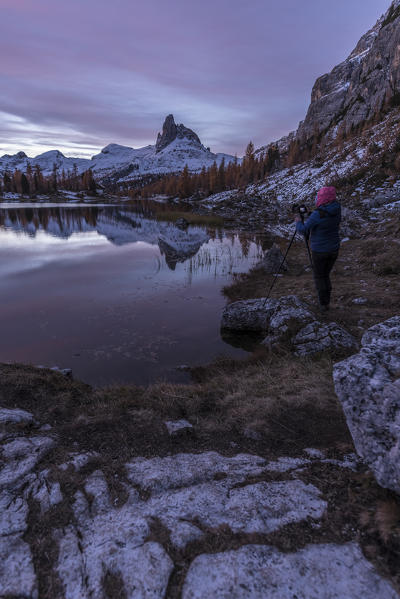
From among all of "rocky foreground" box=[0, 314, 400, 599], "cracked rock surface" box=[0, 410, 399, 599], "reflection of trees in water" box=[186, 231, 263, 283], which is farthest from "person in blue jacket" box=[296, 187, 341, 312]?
"reflection of trees in water" box=[186, 231, 263, 283]

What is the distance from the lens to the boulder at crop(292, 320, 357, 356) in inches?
281

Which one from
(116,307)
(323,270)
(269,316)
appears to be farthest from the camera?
(116,307)

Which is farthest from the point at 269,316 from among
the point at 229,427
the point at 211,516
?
the point at 211,516

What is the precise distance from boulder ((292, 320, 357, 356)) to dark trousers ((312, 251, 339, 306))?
4.98 feet

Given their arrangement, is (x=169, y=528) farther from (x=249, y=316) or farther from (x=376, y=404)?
(x=249, y=316)

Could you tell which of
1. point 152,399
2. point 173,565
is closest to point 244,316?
point 152,399

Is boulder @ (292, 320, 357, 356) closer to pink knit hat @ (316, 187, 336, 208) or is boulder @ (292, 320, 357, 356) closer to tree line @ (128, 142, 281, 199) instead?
pink knit hat @ (316, 187, 336, 208)

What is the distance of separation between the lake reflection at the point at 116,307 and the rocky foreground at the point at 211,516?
3.99 meters

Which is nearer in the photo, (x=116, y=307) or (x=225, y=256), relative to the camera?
(x=116, y=307)

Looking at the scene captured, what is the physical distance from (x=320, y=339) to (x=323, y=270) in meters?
2.46

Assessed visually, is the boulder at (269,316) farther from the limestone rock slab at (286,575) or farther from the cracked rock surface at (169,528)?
the limestone rock slab at (286,575)

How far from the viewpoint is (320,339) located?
7430mm

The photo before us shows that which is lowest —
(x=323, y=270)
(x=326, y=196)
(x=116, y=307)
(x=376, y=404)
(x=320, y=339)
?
(x=116, y=307)

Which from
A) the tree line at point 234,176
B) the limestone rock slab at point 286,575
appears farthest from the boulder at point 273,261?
the tree line at point 234,176
